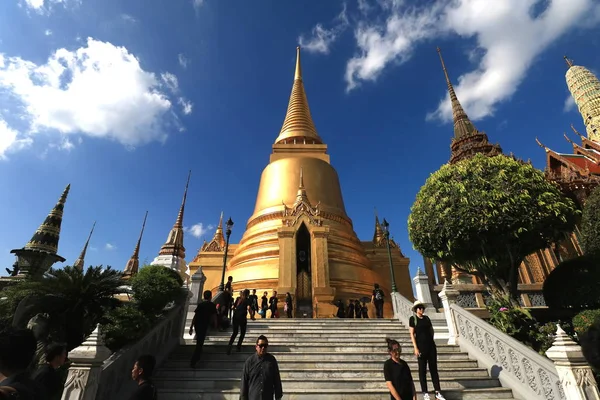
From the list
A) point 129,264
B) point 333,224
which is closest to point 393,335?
point 333,224

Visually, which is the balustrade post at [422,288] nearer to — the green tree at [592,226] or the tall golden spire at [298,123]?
the green tree at [592,226]

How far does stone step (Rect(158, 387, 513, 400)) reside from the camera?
208 inches

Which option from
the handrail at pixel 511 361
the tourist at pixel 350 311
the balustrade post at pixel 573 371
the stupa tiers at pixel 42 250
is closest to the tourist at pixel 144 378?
the balustrade post at pixel 573 371

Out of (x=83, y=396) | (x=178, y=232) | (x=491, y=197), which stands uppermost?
(x=178, y=232)

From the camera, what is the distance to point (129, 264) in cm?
3841

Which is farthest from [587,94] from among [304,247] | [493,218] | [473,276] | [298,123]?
[304,247]

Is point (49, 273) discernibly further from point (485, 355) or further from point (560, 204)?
point (560, 204)

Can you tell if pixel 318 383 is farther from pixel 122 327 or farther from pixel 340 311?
pixel 340 311

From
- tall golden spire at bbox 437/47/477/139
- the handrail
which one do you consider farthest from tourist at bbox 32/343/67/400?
tall golden spire at bbox 437/47/477/139

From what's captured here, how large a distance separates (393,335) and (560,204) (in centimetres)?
763

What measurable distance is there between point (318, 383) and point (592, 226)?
1120 centimetres

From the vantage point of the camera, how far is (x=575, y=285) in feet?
33.2

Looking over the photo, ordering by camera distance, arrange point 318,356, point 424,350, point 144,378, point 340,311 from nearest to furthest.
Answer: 1. point 144,378
2. point 424,350
3. point 318,356
4. point 340,311

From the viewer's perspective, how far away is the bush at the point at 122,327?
18.7 feet
